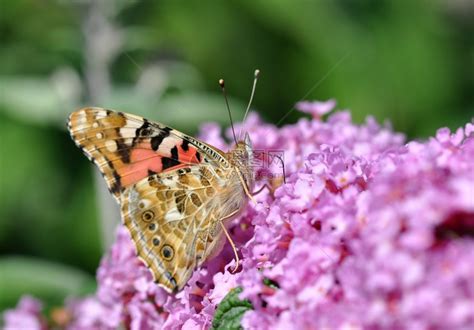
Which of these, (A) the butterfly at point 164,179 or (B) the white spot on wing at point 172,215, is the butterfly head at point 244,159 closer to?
(A) the butterfly at point 164,179

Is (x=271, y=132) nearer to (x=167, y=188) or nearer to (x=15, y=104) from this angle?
(x=167, y=188)

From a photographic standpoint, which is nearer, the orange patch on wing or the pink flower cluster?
the pink flower cluster

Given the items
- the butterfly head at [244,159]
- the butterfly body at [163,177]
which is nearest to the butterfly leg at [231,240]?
the butterfly body at [163,177]

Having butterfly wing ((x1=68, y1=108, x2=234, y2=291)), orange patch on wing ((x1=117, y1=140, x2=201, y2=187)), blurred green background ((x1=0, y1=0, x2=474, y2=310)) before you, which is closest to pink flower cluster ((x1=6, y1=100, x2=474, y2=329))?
butterfly wing ((x1=68, y1=108, x2=234, y2=291))

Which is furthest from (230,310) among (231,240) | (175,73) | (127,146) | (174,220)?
(175,73)

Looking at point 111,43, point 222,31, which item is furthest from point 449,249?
point 222,31

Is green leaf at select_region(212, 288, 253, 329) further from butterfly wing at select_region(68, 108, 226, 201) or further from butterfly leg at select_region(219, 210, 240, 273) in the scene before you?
butterfly wing at select_region(68, 108, 226, 201)
